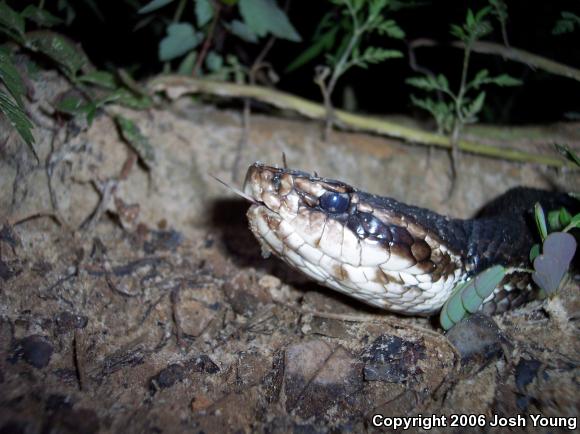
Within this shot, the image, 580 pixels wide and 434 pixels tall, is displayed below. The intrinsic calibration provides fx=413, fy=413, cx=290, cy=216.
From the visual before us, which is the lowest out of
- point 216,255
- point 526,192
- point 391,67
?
point 216,255

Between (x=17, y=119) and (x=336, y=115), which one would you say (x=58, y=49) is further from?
(x=336, y=115)

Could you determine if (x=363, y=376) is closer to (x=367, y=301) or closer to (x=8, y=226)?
(x=367, y=301)

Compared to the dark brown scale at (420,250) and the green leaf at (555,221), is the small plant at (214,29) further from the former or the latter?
the green leaf at (555,221)

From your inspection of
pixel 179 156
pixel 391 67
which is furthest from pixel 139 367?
pixel 391 67

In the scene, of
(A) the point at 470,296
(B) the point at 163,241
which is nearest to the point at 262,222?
(A) the point at 470,296

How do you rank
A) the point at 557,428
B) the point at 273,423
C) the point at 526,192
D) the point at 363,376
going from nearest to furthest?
the point at 557,428 < the point at 273,423 < the point at 363,376 < the point at 526,192

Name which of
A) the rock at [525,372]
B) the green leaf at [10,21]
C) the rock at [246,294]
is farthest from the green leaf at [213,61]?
the rock at [525,372]
